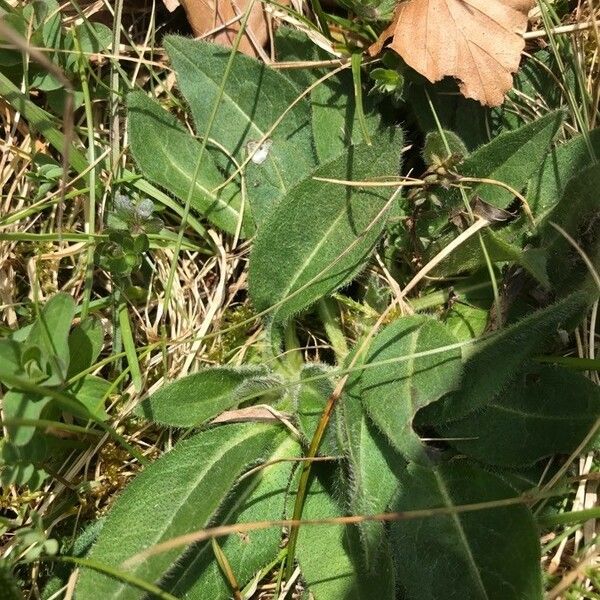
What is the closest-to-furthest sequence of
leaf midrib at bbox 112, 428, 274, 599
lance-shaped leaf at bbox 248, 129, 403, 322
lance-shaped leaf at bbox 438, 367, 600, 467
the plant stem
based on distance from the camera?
leaf midrib at bbox 112, 428, 274, 599
lance-shaped leaf at bbox 438, 367, 600, 467
lance-shaped leaf at bbox 248, 129, 403, 322
the plant stem

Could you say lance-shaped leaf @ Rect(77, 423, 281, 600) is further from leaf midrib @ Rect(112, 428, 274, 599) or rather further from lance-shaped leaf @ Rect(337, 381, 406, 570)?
lance-shaped leaf @ Rect(337, 381, 406, 570)

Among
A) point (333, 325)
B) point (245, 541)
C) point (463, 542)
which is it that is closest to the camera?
point (463, 542)

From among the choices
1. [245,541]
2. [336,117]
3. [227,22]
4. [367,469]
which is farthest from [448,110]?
[245,541]

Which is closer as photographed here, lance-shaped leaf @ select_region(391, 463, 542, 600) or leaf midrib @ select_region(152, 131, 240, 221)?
lance-shaped leaf @ select_region(391, 463, 542, 600)

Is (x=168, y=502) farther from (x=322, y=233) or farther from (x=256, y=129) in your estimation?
(x=256, y=129)

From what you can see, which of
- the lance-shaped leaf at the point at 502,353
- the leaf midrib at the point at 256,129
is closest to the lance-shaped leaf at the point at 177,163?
the leaf midrib at the point at 256,129

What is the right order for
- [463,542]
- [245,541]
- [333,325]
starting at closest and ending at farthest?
[463,542] → [245,541] → [333,325]

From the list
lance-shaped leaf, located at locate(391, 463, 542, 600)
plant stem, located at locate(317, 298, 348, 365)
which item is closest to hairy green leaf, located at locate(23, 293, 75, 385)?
plant stem, located at locate(317, 298, 348, 365)
